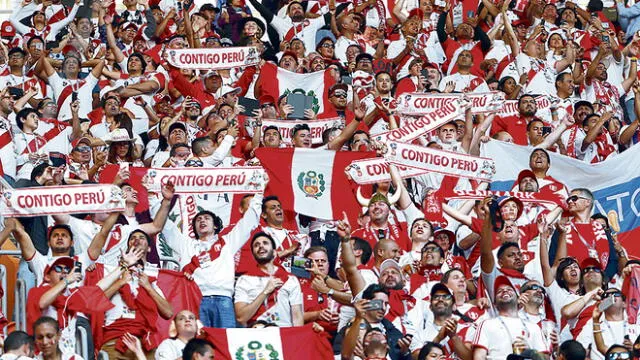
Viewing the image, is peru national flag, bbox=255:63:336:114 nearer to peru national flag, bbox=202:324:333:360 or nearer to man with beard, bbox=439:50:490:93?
man with beard, bbox=439:50:490:93

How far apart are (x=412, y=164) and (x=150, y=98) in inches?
184

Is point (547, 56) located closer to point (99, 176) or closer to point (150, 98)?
point (150, 98)

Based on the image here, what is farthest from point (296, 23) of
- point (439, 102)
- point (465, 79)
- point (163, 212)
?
point (163, 212)

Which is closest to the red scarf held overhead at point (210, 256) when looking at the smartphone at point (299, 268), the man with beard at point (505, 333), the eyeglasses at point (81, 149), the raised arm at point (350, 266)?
the smartphone at point (299, 268)

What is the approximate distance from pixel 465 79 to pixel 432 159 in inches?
180

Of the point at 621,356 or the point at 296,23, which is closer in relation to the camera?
the point at 621,356

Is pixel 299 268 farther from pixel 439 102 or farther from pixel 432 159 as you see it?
pixel 439 102

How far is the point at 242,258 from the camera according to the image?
718 inches

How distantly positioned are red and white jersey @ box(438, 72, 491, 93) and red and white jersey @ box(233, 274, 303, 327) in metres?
6.23

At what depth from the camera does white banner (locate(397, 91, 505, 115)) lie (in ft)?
68.8

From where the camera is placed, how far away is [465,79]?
2383 cm

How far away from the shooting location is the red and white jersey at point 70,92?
76.2 ft

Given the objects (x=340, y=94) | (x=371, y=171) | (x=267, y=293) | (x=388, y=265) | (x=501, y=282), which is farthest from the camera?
(x=340, y=94)

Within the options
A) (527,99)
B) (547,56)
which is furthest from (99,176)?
(547,56)
